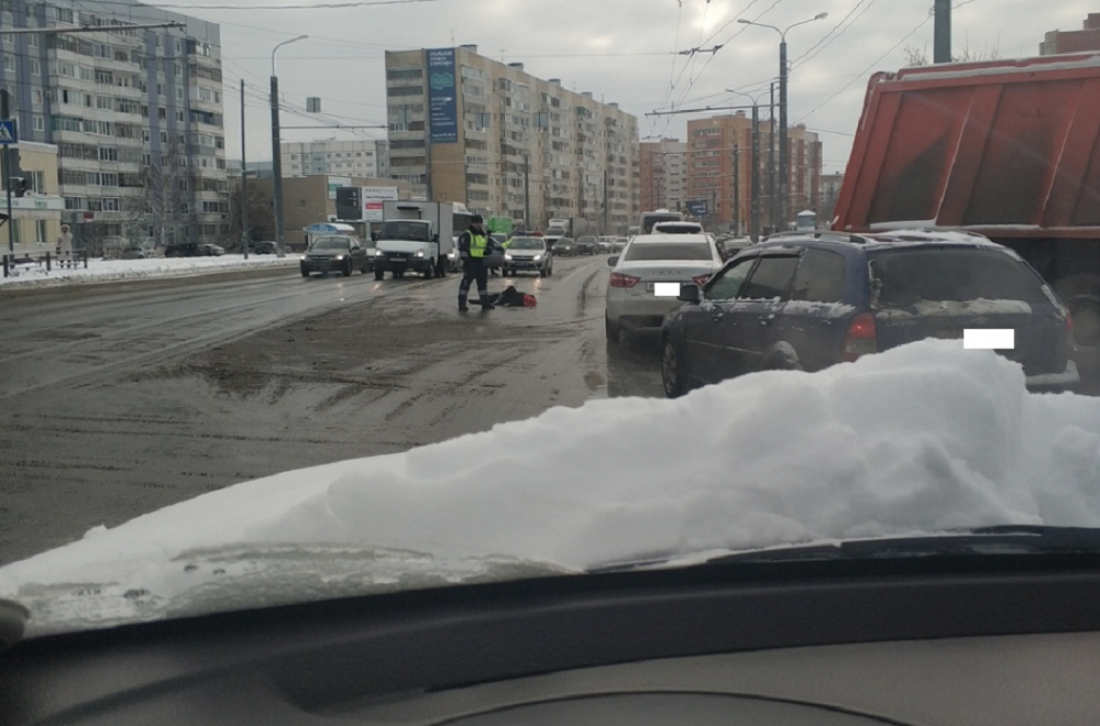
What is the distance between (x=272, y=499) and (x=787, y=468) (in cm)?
137

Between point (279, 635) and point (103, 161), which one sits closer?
point (279, 635)

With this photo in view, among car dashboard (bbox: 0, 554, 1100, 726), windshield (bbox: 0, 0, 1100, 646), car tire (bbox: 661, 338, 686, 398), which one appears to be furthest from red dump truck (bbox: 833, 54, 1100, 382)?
car dashboard (bbox: 0, 554, 1100, 726)

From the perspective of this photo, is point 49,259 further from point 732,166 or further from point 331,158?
point 331,158

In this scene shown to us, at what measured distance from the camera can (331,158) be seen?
552 ft

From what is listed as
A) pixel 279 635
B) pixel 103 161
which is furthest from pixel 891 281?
pixel 103 161

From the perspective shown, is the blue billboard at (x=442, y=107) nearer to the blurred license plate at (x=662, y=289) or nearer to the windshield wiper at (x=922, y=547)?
the blurred license plate at (x=662, y=289)

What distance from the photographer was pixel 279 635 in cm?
180

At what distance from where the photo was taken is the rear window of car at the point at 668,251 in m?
15.0

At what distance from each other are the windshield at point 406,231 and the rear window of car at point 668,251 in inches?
859

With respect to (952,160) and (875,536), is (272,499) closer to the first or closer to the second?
(875,536)

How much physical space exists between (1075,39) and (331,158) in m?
142

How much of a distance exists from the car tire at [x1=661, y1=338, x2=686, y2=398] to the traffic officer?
993 centimetres

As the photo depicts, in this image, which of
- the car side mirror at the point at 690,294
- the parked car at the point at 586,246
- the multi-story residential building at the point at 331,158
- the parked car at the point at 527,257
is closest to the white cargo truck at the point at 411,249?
the parked car at the point at 527,257

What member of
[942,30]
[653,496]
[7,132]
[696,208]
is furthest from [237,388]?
[696,208]
